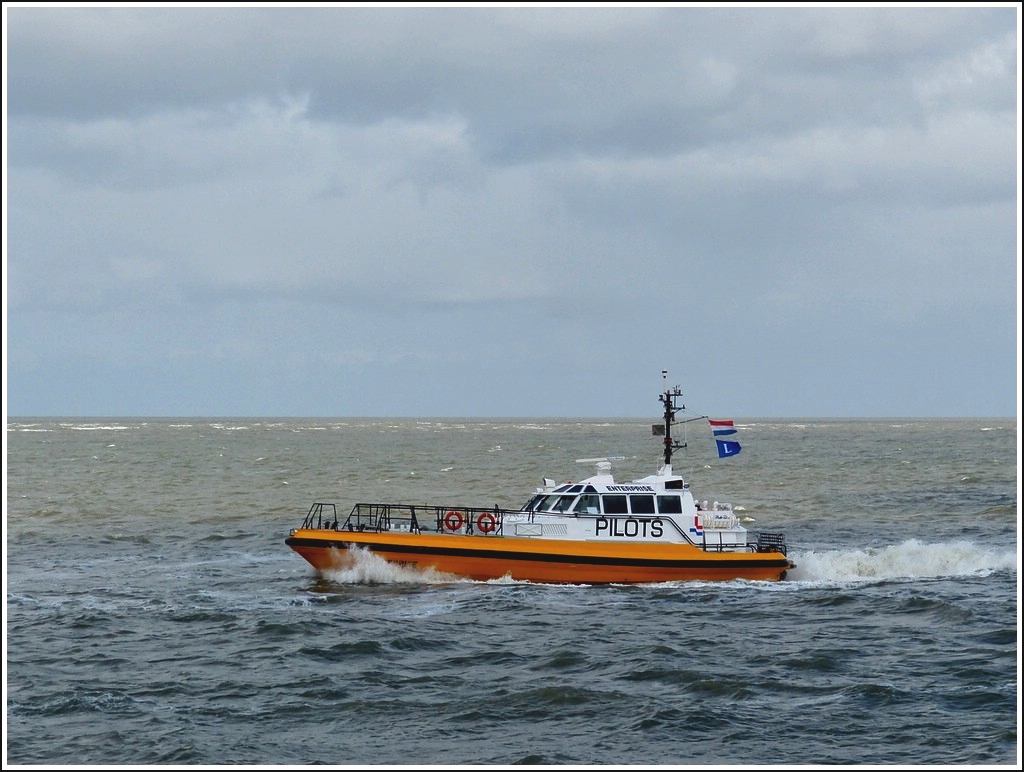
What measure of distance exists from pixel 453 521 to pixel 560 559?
3.20m

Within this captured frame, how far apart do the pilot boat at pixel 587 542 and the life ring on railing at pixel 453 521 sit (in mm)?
29

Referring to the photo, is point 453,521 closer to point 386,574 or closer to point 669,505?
point 386,574

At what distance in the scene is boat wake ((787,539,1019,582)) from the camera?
3058 cm

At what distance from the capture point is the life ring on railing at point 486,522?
29.9m

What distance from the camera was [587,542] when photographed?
29125mm

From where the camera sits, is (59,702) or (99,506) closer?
(59,702)

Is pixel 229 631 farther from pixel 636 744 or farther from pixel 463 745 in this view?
pixel 636 744

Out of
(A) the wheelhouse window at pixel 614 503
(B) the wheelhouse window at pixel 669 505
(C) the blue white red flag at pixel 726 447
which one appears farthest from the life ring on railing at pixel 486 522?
(C) the blue white red flag at pixel 726 447

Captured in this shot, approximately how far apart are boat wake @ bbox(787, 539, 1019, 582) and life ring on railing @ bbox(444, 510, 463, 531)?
8.88 meters

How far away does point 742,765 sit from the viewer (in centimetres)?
1596

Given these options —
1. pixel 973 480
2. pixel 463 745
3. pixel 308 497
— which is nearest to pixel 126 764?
pixel 463 745

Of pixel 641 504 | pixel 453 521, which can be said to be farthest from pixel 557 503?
pixel 453 521

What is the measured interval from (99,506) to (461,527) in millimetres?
25392

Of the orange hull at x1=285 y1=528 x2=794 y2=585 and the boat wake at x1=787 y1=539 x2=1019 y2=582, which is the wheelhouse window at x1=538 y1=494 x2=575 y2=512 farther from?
the boat wake at x1=787 y1=539 x2=1019 y2=582
